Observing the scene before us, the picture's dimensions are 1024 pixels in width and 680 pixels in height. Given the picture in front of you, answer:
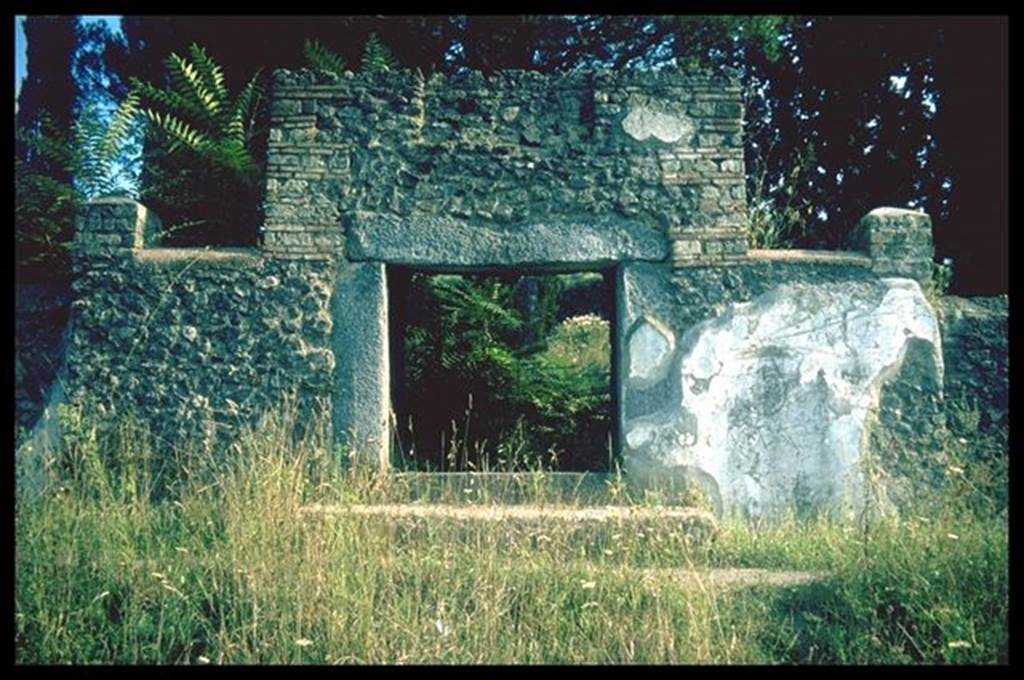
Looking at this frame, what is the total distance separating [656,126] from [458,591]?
321 centimetres

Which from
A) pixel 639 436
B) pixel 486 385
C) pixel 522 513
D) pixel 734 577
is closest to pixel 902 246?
pixel 639 436

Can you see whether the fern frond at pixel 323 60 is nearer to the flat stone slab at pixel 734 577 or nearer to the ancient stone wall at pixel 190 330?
the ancient stone wall at pixel 190 330

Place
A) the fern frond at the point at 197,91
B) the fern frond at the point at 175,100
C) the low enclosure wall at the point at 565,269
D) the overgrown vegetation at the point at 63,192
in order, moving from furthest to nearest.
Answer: the fern frond at the point at 197,91 → the fern frond at the point at 175,100 → the overgrown vegetation at the point at 63,192 → the low enclosure wall at the point at 565,269

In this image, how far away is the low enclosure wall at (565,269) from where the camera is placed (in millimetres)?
4918

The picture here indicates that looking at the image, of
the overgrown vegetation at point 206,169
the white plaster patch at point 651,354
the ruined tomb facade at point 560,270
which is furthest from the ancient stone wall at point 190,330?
the white plaster patch at point 651,354

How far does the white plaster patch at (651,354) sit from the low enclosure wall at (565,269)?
2 centimetres

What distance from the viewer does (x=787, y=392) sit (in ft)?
16.2

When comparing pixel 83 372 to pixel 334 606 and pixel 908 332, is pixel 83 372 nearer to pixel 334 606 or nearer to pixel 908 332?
pixel 334 606

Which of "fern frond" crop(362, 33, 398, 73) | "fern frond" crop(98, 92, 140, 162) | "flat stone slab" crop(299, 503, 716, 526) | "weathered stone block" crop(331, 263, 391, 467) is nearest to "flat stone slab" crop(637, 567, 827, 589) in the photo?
"flat stone slab" crop(299, 503, 716, 526)

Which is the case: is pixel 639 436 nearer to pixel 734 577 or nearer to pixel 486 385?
pixel 734 577

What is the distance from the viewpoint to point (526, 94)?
5223 millimetres
